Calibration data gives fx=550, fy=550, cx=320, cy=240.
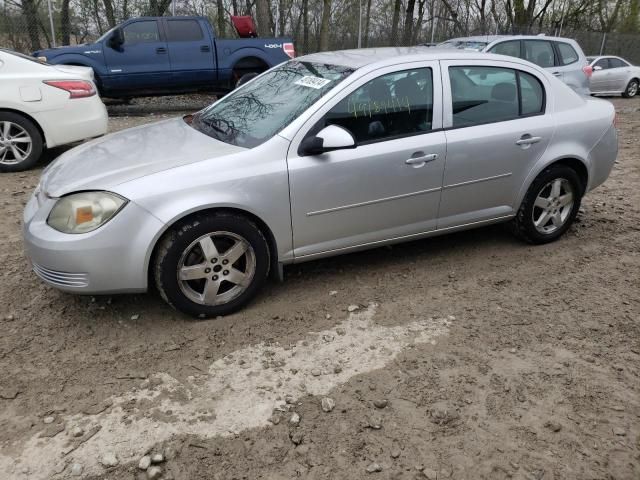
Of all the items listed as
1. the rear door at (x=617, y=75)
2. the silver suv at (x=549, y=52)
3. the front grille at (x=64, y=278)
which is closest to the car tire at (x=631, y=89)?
the rear door at (x=617, y=75)

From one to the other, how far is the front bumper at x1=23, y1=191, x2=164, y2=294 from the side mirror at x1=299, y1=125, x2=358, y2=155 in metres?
1.01

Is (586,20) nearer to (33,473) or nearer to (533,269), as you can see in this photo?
(533,269)

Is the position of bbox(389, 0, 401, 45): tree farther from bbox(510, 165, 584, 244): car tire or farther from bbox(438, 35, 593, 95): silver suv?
bbox(510, 165, 584, 244): car tire

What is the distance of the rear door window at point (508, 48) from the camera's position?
30.5 ft

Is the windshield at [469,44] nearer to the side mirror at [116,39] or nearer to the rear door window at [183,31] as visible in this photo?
the rear door window at [183,31]

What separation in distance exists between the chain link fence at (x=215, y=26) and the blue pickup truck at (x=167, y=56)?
2451mm

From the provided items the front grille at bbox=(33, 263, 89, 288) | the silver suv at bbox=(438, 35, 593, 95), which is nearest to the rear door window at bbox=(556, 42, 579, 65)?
the silver suv at bbox=(438, 35, 593, 95)

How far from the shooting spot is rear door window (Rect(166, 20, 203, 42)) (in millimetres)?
11117

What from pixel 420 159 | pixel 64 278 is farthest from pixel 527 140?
pixel 64 278

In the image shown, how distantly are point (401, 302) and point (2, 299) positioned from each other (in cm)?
268

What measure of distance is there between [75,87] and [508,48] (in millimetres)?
6917

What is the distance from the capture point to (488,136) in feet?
13.2

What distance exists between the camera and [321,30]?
17594mm

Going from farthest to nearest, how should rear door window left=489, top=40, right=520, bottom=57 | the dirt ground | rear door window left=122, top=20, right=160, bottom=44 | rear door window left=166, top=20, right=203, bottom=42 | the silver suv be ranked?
rear door window left=166, top=20, right=203, bottom=42, rear door window left=122, top=20, right=160, bottom=44, the silver suv, rear door window left=489, top=40, right=520, bottom=57, the dirt ground
